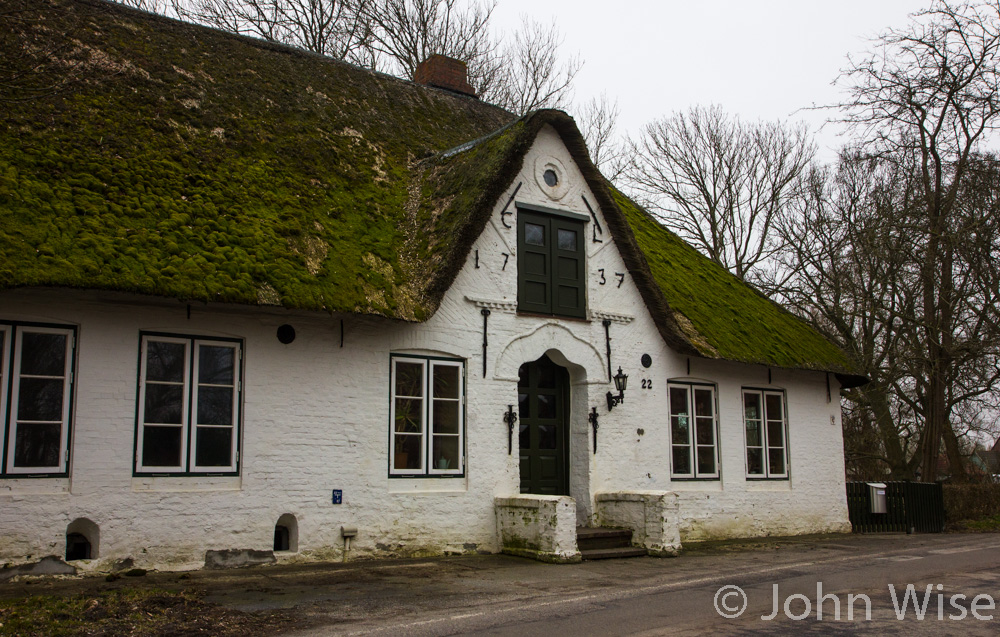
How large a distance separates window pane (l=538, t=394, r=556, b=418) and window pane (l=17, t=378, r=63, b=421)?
6735 millimetres

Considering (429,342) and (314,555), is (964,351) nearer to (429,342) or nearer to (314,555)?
(429,342)

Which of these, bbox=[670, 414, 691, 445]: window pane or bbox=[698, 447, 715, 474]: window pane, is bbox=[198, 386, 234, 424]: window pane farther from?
bbox=[698, 447, 715, 474]: window pane

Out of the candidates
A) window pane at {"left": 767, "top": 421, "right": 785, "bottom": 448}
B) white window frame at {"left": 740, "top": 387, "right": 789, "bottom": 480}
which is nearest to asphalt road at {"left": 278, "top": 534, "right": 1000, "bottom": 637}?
white window frame at {"left": 740, "top": 387, "right": 789, "bottom": 480}

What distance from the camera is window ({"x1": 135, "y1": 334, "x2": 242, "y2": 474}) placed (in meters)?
9.64

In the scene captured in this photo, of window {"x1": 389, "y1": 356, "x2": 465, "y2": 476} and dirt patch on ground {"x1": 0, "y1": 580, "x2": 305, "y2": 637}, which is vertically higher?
window {"x1": 389, "y1": 356, "x2": 465, "y2": 476}

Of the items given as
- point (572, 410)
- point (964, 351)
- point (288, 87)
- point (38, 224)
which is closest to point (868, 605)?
point (572, 410)

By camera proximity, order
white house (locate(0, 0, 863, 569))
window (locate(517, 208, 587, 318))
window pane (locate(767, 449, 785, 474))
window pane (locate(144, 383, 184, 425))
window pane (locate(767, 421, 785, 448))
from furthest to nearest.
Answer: window pane (locate(767, 421, 785, 448)) < window pane (locate(767, 449, 785, 474)) < window (locate(517, 208, 587, 318)) < window pane (locate(144, 383, 184, 425)) < white house (locate(0, 0, 863, 569))

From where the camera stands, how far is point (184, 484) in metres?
9.70

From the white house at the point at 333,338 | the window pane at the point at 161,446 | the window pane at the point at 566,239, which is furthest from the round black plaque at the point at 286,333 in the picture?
the window pane at the point at 566,239

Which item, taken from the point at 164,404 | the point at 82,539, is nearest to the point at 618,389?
the point at 164,404

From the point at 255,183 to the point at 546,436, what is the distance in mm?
5723

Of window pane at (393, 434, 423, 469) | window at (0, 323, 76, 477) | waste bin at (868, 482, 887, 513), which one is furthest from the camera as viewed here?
waste bin at (868, 482, 887, 513)

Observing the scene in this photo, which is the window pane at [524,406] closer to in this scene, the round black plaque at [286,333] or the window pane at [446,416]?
the window pane at [446,416]

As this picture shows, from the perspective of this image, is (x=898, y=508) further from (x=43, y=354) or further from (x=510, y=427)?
(x=43, y=354)
